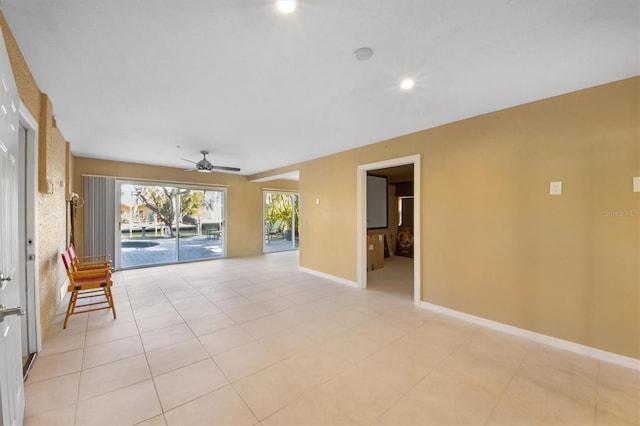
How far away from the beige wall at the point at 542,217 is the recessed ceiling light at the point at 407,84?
120 centimetres

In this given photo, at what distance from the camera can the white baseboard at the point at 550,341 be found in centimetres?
218

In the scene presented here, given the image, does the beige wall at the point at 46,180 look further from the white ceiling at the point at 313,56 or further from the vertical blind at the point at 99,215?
the vertical blind at the point at 99,215

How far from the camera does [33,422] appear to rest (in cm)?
156

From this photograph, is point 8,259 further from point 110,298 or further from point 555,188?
point 555,188

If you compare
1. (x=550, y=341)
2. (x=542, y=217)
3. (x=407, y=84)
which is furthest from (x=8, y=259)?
(x=550, y=341)

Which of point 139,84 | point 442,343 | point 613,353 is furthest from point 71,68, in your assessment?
point 613,353

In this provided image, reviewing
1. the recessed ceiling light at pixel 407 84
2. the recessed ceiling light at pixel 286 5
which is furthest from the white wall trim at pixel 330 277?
the recessed ceiling light at pixel 286 5

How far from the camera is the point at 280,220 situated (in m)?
8.80

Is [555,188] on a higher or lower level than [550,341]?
higher

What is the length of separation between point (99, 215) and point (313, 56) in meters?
5.91

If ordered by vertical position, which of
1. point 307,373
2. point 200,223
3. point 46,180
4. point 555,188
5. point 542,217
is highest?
point 46,180

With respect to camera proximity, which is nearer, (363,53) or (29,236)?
(363,53)

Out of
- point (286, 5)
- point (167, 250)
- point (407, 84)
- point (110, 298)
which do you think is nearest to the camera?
point (286, 5)

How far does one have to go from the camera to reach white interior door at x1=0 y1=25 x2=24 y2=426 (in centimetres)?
111
